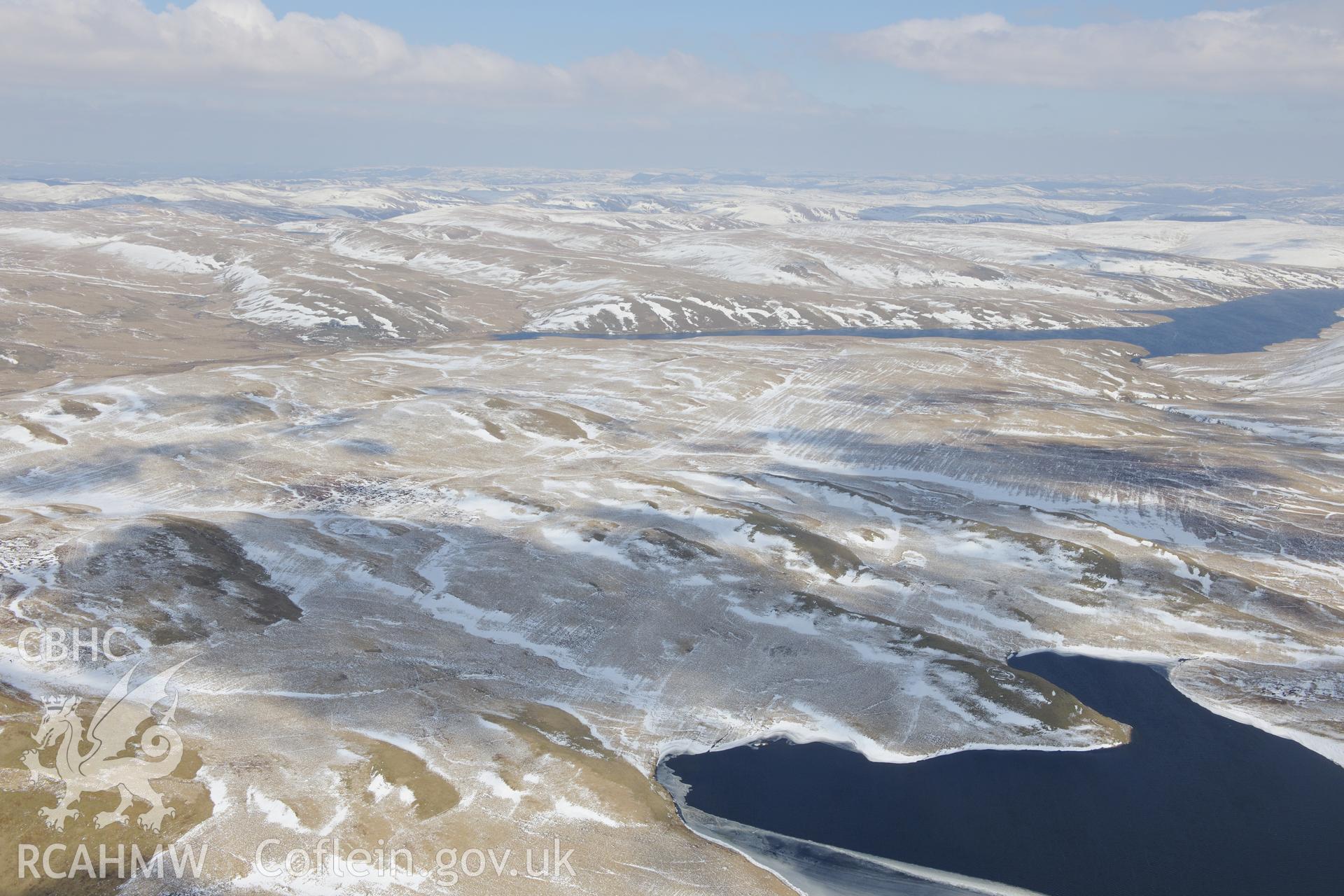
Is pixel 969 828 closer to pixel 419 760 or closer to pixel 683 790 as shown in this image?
pixel 683 790

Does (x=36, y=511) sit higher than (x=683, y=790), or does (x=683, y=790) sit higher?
(x=36, y=511)

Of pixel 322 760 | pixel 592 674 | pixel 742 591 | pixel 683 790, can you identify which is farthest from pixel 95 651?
pixel 742 591

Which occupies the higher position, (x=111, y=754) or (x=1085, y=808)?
(x=111, y=754)

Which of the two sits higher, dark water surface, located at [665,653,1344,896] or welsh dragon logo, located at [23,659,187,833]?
welsh dragon logo, located at [23,659,187,833]

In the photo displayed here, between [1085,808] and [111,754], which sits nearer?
[111,754]

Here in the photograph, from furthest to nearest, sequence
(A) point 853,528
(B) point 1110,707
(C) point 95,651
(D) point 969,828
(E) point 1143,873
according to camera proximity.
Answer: (A) point 853,528 < (B) point 1110,707 < (C) point 95,651 < (D) point 969,828 < (E) point 1143,873
